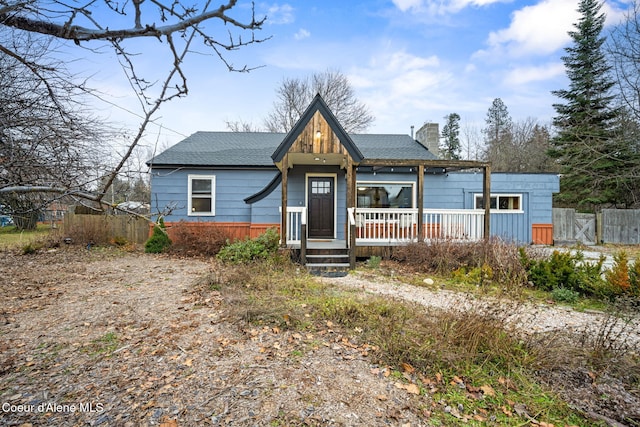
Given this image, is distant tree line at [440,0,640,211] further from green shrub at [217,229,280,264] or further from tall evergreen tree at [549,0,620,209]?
green shrub at [217,229,280,264]

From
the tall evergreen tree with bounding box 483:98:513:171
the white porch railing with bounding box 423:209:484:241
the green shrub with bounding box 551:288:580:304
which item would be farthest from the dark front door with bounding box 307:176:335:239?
the tall evergreen tree with bounding box 483:98:513:171

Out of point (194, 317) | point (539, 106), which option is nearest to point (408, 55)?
point (194, 317)

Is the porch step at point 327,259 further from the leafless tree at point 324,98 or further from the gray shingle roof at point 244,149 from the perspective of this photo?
the leafless tree at point 324,98

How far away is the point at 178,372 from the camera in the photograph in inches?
106

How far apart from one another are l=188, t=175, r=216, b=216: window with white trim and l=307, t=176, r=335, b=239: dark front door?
3.83m

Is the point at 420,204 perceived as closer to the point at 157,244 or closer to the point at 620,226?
the point at 157,244

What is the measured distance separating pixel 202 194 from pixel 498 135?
27690 mm

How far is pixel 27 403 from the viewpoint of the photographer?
2256mm

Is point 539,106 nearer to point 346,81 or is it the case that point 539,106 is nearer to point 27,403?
point 346,81

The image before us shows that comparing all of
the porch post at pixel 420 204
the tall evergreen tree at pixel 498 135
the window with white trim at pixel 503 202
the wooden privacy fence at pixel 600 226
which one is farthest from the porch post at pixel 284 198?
the tall evergreen tree at pixel 498 135

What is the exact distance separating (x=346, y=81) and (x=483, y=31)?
15.1 meters

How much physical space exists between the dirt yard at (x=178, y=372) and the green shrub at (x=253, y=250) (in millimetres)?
2703

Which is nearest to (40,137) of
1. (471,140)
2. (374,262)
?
(374,262)

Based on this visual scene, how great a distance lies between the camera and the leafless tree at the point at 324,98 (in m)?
24.0
